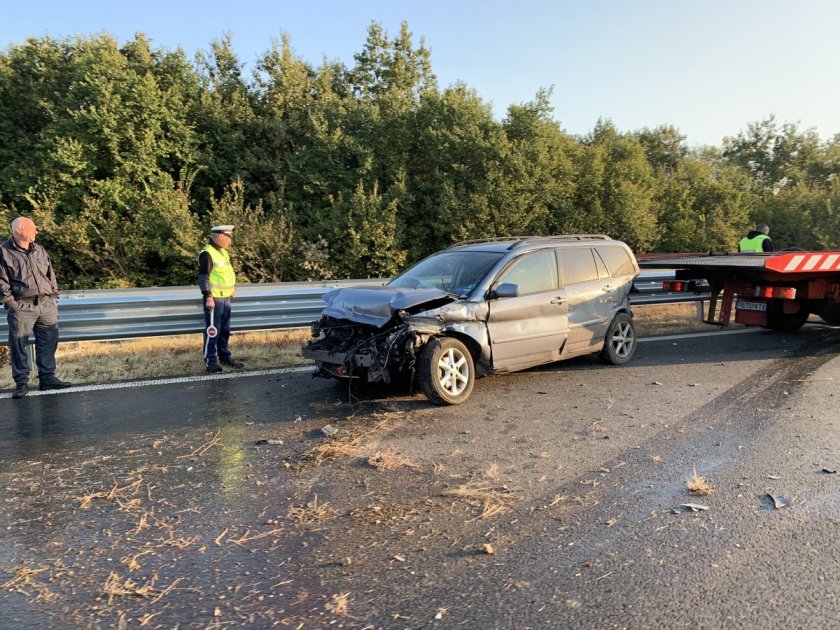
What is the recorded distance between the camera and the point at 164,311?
816 cm

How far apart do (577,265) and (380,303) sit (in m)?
2.83

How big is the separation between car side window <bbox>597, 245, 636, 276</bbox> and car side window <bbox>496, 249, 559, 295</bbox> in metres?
1.12

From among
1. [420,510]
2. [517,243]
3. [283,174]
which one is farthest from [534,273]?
[283,174]

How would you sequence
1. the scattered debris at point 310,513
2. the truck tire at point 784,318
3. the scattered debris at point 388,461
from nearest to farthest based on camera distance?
the scattered debris at point 310,513, the scattered debris at point 388,461, the truck tire at point 784,318

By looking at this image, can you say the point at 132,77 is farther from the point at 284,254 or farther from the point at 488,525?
the point at 488,525

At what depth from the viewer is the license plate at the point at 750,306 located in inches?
359

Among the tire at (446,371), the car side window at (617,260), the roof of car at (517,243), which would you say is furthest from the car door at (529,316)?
the car side window at (617,260)

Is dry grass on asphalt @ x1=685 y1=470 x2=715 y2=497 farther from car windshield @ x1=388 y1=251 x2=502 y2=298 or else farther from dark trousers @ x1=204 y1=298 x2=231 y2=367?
dark trousers @ x1=204 y1=298 x2=231 y2=367

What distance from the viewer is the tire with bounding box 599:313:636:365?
7.75 m

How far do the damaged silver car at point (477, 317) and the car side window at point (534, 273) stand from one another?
1 centimetres

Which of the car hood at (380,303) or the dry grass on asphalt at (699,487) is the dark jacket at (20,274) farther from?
the dry grass on asphalt at (699,487)

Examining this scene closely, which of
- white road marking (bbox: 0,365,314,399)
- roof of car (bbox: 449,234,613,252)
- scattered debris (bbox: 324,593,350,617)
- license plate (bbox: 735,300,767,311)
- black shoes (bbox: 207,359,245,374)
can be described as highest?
roof of car (bbox: 449,234,613,252)

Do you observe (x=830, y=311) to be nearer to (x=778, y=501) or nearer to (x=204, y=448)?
(x=778, y=501)

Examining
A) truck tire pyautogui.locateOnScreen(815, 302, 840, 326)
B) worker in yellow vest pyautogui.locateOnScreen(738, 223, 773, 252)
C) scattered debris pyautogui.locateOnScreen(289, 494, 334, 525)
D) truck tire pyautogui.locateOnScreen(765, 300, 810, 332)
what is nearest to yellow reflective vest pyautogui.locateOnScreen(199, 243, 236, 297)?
scattered debris pyautogui.locateOnScreen(289, 494, 334, 525)
